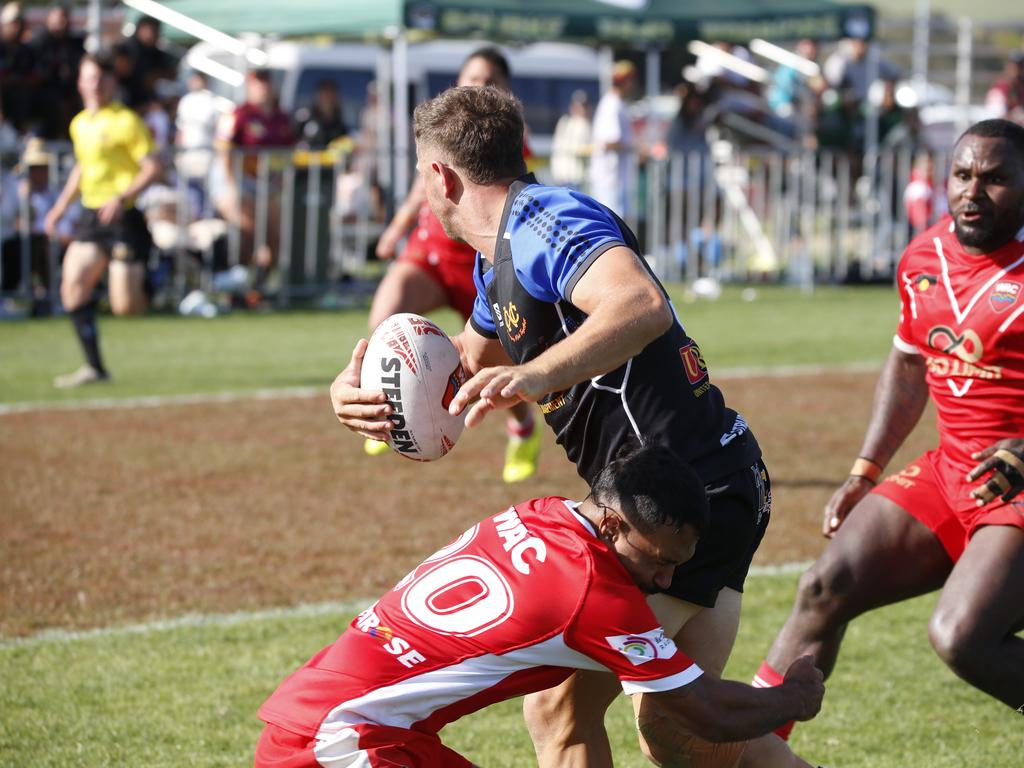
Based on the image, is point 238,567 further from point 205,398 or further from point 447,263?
point 205,398

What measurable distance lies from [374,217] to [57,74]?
4.34m

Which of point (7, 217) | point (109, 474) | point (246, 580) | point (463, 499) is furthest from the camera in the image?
point (7, 217)

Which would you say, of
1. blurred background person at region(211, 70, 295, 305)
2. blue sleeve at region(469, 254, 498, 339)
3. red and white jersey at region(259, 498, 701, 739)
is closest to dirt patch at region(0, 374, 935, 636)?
blue sleeve at region(469, 254, 498, 339)

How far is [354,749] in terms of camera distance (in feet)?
10.9

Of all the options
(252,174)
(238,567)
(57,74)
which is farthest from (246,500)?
(57,74)

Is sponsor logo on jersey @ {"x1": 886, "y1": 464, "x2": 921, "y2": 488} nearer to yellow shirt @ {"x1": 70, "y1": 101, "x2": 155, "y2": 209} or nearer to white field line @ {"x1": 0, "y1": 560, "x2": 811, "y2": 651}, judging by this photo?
white field line @ {"x1": 0, "y1": 560, "x2": 811, "y2": 651}

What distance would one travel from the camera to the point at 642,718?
12.2ft

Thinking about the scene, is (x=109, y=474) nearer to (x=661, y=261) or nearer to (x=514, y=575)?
(x=514, y=575)

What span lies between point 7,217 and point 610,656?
14212 millimetres

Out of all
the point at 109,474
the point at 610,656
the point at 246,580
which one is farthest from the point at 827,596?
the point at 109,474

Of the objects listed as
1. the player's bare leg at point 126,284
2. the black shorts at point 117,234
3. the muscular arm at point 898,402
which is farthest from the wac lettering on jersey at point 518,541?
the player's bare leg at point 126,284

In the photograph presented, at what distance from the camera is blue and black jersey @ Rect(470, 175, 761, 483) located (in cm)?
342

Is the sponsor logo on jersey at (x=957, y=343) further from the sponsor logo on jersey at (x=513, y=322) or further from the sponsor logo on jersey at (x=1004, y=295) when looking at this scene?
the sponsor logo on jersey at (x=513, y=322)

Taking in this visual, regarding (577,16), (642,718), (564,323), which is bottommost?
(642,718)
